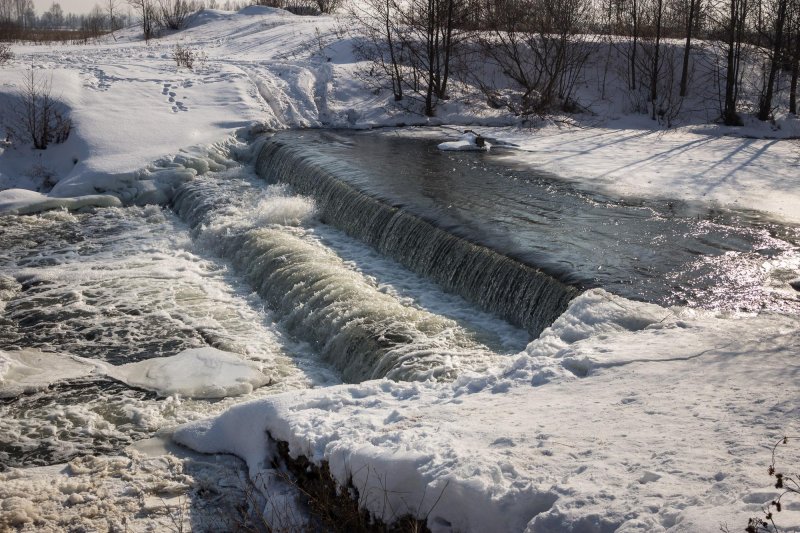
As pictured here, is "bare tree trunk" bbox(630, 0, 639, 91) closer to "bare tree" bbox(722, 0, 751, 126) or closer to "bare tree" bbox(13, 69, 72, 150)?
"bare tree" bbox(722, 0, 751, 126)

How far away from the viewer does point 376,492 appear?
4109 mm

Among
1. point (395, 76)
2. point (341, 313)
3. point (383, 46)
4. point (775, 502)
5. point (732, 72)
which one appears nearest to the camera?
point (775, 502)

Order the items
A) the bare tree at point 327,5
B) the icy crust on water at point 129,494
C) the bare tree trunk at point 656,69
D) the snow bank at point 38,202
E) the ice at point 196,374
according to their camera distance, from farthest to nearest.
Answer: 1. the bare tree at point 327,5
2. the bare tree trunk at point 656,69
3. the snow bank at point 38,202
4. the ice at point 196,374
5. the icy crust on water at point 129,494

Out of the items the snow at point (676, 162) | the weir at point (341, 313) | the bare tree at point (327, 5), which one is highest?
the bare tree at point (327, 5)

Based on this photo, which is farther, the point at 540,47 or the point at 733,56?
the point at 540,47

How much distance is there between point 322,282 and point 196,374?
1.98 m

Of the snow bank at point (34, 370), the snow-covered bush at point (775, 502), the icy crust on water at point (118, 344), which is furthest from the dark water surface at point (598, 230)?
the snow bank at point (34, 370)

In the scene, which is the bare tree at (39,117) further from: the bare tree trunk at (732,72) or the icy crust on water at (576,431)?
the bare tree trunk at (732,72)

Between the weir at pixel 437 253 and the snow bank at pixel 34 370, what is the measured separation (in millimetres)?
3815

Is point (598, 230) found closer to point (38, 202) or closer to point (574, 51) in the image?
point (38, 202)

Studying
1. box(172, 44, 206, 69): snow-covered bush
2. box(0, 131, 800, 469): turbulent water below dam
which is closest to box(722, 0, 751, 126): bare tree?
box(0, 131, 800, 469): turbulent water below dam

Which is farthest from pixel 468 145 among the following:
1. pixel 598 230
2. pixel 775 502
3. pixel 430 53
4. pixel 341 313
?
pixel 775 502

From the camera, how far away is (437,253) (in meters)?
8.92

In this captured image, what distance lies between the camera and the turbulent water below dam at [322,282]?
22.1ft
